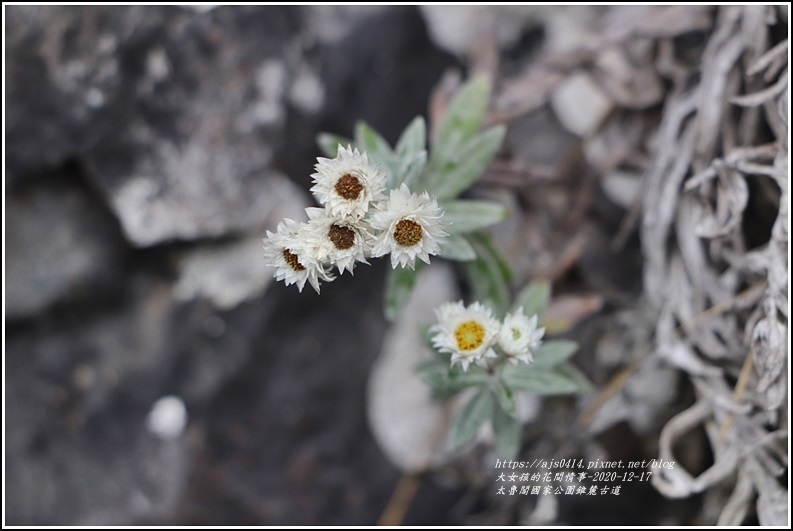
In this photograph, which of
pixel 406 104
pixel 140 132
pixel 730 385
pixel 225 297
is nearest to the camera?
pixel 730 385

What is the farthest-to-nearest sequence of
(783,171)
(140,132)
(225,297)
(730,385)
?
(225,297) → (140,132) → (730,385) → (783,171)

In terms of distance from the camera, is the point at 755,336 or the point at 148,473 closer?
the point at 755,336

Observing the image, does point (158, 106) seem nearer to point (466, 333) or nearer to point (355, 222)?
point (355, 222)

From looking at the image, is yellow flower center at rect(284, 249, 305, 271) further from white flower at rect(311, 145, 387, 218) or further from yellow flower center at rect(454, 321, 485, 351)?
yellow flower center at rect(454, 321, 485, 351)

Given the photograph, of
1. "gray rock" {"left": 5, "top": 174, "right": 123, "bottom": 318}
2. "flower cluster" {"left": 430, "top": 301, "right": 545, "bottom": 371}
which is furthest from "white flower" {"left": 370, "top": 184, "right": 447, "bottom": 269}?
"gray rock" {"left": 5, "top": 174, "right": 123, "bottom": 318}

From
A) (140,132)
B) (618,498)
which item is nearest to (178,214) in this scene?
(140,132)

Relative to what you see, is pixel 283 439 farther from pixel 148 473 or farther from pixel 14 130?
pixel 14 130

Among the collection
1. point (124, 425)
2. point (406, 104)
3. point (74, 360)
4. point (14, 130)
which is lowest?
point (124, 425)

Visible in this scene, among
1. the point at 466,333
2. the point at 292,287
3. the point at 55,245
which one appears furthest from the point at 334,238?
the point at 55,245
